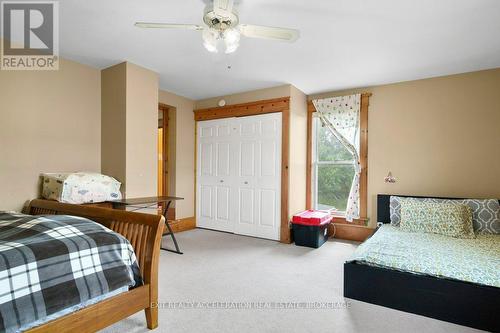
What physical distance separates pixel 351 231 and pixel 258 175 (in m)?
1.71

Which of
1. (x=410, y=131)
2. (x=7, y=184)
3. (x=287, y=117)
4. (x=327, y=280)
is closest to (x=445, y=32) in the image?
(x=410, y=131)

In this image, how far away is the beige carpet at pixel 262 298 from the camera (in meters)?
1.79

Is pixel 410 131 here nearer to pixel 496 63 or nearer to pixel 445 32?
pixel 496 63

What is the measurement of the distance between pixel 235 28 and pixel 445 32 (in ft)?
6.66

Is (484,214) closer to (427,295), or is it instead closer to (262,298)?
(427,295)

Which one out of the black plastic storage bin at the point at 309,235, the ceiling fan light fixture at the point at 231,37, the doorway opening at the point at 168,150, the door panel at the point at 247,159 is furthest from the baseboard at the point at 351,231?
the ceiling fan light fixture at the point at 231,37

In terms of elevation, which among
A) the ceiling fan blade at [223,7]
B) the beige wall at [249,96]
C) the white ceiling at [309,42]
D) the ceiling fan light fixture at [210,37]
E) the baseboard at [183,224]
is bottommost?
the baseboard at [183,224]

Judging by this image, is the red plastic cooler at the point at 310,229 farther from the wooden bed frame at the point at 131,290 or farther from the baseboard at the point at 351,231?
the wooden bed frame at the point at 131,290

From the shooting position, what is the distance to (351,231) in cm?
402

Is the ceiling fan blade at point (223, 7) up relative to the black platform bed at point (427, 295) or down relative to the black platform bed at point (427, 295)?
up

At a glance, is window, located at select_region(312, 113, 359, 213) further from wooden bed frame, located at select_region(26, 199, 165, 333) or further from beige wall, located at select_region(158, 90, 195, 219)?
wooden bed frame, located at select_region(26, 199, 165, 333)

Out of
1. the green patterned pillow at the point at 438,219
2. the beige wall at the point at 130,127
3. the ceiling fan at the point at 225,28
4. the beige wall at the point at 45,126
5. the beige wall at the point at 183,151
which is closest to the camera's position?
the ceiling fan at the point at 225,28

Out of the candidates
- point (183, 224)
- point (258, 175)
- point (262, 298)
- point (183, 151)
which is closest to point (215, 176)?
point (183, 151)

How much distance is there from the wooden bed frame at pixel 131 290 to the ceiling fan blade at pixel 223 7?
143 cm
